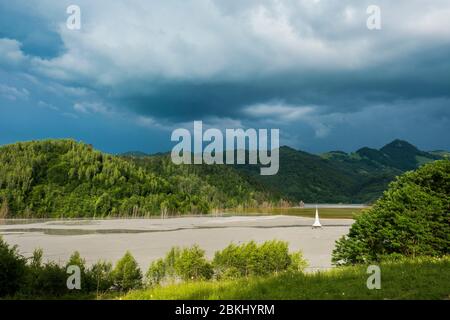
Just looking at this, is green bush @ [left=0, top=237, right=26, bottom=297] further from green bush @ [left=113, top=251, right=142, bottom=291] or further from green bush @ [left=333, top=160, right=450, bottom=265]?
green bush @ [left=333, top=160, right=450, bottom=265]

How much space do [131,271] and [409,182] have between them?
63.3 feet

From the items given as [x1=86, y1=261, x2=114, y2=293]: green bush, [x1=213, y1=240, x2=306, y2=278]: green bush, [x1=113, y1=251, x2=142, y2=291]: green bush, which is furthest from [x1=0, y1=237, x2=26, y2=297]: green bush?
[x1=213, y1=240, x2=306, y2=278]: green bush

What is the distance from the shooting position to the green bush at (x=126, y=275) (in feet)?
95.0

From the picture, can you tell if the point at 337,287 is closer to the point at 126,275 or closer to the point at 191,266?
the point at 126,275

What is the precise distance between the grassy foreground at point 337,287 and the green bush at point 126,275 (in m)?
15.2

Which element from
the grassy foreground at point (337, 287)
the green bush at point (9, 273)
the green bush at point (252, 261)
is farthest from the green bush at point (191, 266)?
the grassy foreground at point (337, 287)

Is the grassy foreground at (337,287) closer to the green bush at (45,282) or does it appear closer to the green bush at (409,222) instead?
the green bush at (409,222)

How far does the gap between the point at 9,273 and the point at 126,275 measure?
9.30 meters

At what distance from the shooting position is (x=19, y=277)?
22.1 meters

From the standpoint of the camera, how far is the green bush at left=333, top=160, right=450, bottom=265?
22391 mm

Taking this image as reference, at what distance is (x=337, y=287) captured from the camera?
13125mm

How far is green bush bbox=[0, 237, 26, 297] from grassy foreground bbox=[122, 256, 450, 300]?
10590 mm
